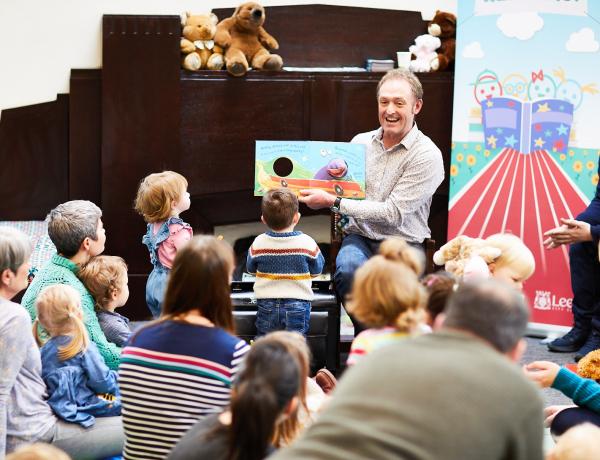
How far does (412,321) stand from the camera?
230 centimetres

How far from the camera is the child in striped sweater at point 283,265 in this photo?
368 centimetres

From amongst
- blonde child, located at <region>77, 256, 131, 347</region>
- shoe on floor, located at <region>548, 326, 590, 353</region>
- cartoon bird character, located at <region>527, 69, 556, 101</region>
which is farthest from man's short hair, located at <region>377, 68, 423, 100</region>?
blonde child, located at <region>77, 256, 131, 347</region>

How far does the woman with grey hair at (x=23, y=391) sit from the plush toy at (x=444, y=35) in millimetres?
2787

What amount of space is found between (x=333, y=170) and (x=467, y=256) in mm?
918

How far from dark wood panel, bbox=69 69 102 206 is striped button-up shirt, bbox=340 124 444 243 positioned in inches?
60.2

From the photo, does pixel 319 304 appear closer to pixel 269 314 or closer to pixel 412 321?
pixel 269 314

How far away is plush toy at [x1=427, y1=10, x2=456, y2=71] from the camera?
5.00 meters

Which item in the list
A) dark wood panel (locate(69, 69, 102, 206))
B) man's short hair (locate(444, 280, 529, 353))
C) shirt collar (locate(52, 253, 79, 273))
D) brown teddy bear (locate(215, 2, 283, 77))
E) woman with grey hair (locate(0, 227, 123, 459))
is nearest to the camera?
man's short hair (locate(444, 280, 529, 353))

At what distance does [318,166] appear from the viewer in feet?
13.2

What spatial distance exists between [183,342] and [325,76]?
288 centimetres

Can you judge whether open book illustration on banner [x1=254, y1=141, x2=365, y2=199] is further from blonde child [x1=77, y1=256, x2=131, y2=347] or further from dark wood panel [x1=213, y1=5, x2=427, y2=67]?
dark wood panel [x1=213, y1=5, x2=427, y2=67]

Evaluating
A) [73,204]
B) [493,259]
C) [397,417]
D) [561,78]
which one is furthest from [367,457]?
[561,78]

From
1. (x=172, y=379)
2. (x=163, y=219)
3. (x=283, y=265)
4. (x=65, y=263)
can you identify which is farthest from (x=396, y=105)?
(x=172, y=379)

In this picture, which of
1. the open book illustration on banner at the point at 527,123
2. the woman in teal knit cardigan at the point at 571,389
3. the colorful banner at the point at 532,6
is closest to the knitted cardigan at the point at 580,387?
the woman in teal knit cardigan at the point at 571,389
